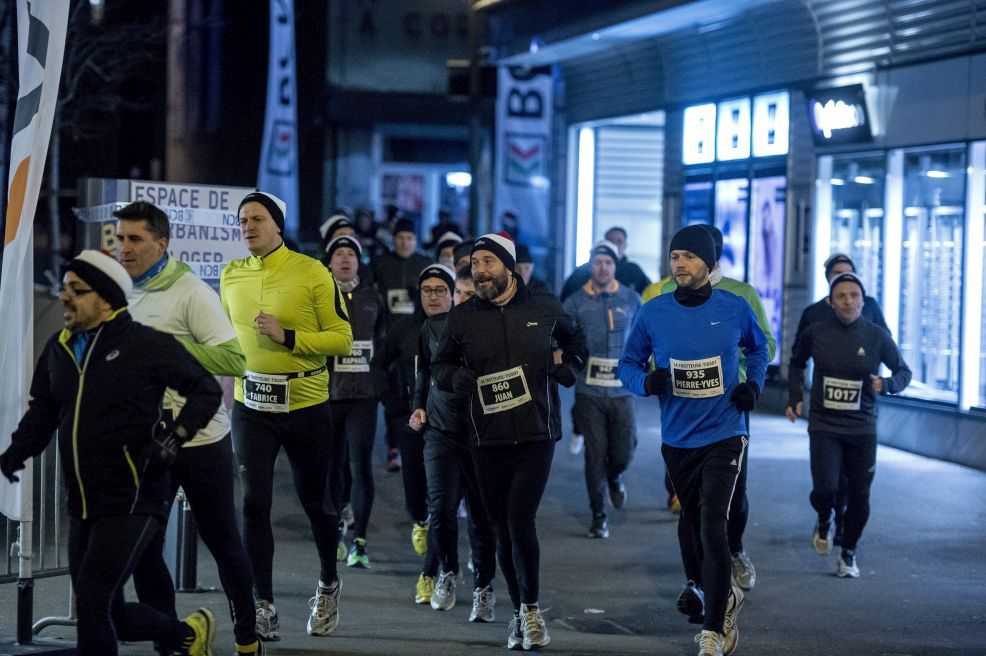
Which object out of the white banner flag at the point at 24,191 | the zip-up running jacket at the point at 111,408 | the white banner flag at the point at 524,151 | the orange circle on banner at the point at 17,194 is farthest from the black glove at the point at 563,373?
the white banner flag at the point at 524,151

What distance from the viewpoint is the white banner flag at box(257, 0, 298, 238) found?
18.4 m

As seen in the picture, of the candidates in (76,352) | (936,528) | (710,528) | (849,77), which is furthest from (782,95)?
(76,352)

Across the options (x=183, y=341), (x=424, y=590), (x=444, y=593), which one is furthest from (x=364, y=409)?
(x=183, y=341)

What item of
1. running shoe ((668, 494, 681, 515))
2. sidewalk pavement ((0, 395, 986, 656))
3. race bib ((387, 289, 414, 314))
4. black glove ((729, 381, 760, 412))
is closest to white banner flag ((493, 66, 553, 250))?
race bib ((387, 289, 414, 314))

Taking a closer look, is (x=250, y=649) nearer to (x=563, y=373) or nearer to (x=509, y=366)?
(x=509, y=366)

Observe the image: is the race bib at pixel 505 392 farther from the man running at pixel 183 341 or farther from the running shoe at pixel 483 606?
the man running at pixel 183 341

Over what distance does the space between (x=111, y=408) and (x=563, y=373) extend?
2380 mm

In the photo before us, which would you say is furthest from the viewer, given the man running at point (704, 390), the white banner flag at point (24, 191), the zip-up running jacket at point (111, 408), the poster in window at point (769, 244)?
the poster in window at point (769, 244)

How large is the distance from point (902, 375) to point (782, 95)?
8.78m

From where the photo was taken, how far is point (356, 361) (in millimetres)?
9820

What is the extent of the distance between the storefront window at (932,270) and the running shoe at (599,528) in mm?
5285

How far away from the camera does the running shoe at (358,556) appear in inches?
372

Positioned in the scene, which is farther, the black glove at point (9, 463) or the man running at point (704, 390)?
the man running at point (704, 390)

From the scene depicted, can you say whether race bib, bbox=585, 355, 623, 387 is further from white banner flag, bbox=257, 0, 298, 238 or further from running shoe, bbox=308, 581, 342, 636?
white banner flag, bbox=257, 0, 298, 238
